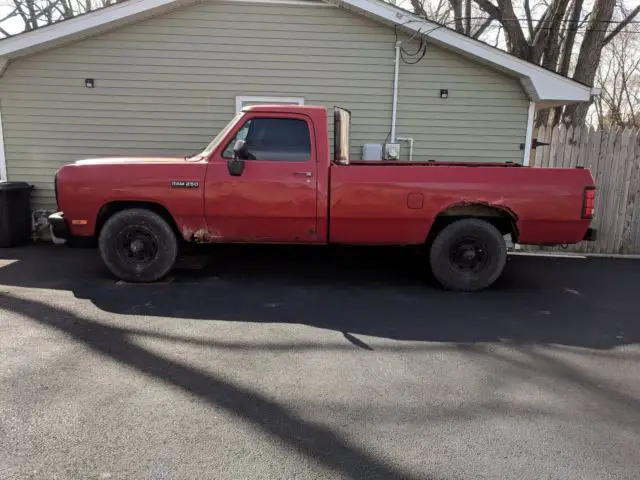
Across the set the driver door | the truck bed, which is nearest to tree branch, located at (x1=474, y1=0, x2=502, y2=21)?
the truck bed

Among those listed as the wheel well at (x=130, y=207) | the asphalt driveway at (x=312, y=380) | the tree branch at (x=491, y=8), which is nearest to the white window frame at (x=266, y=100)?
the wheel well at (x=130, y=207)

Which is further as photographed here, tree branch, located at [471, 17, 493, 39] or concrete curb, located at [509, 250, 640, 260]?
tree branch, located at [471, 17, 493, 39]

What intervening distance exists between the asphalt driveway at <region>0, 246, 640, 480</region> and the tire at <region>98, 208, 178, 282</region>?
21 cm

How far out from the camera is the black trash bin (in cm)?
765

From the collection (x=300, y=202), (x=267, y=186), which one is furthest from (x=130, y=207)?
(x=300, y=202)

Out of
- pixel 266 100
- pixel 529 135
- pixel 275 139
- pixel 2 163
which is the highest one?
pixel 266 100

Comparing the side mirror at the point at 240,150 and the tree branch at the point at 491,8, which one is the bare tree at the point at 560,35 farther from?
the side mirror at the point at 240,150

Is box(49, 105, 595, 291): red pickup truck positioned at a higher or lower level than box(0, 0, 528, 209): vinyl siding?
lower

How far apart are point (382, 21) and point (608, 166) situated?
4.69 m

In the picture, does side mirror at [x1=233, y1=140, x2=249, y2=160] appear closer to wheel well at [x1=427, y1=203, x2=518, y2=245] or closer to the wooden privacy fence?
wheel well at [x1=427, y1=203, x2=518, y2=245]

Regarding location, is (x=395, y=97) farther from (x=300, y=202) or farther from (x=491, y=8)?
(x=491, y=8)

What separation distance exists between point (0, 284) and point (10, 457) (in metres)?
3.88

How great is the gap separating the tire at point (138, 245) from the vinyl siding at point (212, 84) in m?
3.11

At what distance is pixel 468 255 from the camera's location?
18.8ft
